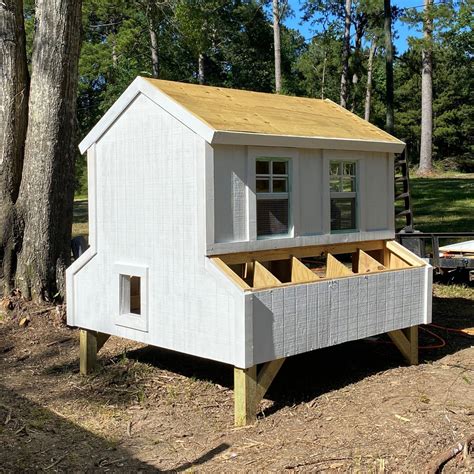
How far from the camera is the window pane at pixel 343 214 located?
6.71 m

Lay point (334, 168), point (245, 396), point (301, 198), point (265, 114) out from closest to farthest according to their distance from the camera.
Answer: point (245, 396) → point (301, 198) → point (265, 114) → point (334, 168)

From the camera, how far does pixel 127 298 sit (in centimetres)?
642

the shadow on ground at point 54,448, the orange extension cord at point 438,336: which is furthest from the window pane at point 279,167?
the orange extension cord at point 438,336

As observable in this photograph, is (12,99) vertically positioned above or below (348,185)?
above

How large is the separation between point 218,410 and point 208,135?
2.44 metres

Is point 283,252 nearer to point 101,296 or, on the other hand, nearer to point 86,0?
point 101,296

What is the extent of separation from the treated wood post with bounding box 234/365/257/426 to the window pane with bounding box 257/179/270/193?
63.1 inches

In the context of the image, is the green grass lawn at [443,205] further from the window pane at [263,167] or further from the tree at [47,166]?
the window pane at [263,167]

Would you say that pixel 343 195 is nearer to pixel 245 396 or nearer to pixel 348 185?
pixel 348 185

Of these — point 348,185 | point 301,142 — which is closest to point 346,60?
point 348,185

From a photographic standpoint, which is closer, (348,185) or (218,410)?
(218,410)

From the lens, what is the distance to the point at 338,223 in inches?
267

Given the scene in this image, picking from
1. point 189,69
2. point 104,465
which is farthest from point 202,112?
point 189,69

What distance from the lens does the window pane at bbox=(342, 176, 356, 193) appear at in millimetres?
6773
